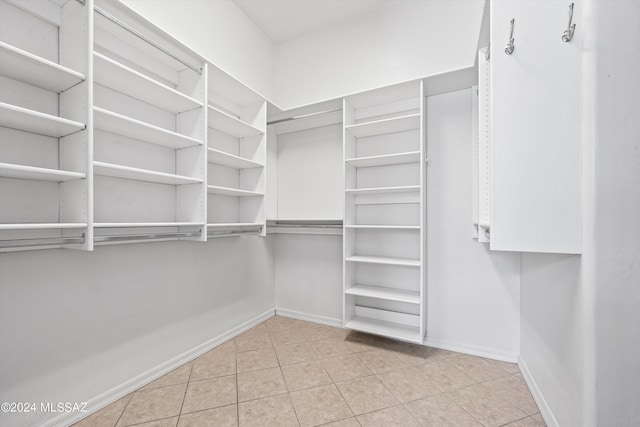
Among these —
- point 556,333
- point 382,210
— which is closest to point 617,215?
point 556,333

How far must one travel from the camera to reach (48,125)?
4.29 ft

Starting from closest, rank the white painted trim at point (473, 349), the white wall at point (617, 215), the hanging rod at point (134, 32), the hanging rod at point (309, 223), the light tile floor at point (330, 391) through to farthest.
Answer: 1. the white wall at point (617, 215)
2. the hanging rod at point (134, 32)
3. the light tile floor at point (330, 391)
4. the white painted trim at point (473, 349)
5. the hanging rod at point (309, 223)

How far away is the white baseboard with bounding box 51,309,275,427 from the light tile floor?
41mm

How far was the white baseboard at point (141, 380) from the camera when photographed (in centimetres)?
150

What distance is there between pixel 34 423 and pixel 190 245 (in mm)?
1257

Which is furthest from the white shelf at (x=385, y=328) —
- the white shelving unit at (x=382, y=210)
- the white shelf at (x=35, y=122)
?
the white shelf at (x=35, y=122)

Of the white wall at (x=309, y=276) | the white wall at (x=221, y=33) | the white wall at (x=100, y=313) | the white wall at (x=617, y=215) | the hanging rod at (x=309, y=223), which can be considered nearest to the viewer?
the white wall at (x=617, y=215)

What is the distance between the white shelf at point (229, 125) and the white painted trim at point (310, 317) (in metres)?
2.05

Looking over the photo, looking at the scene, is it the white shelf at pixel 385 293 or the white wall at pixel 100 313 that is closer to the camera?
the white wall at pixel 100 313

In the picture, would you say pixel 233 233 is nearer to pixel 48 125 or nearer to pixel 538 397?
pixel 48 125

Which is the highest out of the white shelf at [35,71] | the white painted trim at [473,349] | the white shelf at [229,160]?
the white shelf at [35,71]

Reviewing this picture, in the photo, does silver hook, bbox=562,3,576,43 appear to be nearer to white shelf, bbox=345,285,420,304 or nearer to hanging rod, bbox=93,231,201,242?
white shelf, bbox=345,285,420,304

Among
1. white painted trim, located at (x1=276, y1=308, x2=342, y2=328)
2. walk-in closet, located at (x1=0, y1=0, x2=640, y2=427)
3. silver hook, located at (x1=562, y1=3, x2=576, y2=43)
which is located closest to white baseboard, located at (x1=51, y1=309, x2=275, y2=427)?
walk-in closet, located at (x1=0, y1=0, x2=640, y2=427)

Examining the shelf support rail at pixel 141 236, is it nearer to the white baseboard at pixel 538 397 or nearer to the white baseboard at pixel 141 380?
the white baseboard at pixel 141 380
